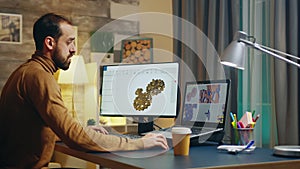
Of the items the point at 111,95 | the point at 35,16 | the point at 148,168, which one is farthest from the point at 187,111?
the point at 35,16

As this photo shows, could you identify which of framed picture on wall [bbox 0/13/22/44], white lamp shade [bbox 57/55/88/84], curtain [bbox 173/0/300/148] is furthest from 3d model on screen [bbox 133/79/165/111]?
framed picture on wall [bbox 0/13/22/44]

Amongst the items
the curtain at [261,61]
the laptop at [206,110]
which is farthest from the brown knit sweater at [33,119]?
the curtain at [261,61]

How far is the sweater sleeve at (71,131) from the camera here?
1760mm

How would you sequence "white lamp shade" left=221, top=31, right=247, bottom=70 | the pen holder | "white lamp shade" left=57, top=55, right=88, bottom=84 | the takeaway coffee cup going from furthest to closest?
1. "white lamp shade" left=57, top=55, right=88, bottom=84
2. the pen holder
3. "white lamp shade" left=221, top=31, right=247, bottom=70
4. the takeaway coffee cup

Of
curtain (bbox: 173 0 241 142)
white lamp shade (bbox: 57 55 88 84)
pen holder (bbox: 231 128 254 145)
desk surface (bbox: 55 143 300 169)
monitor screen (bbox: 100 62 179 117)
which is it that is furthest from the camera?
white lamp shade (bbox: 57 55 88 84)

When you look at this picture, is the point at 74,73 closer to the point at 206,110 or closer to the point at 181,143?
the point at 206,110

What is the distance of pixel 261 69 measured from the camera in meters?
2.86

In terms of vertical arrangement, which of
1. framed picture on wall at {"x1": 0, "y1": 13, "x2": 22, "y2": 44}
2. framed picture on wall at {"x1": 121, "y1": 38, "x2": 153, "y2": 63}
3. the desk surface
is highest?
framed picture on wall at {"x1": 0, "y1": 13, "x2": 22, "y2": 44}

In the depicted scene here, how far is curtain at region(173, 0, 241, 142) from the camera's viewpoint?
3072 mm

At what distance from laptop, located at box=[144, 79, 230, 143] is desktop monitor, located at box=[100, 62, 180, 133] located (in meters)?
0.10

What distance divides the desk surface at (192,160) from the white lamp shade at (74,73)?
6.01 feet

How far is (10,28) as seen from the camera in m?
3.66

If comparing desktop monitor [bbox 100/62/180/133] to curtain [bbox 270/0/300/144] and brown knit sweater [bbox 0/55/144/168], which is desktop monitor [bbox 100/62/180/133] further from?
curtain [bbox 270/0/300/144]

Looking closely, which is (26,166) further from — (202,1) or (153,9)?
(153,9)
